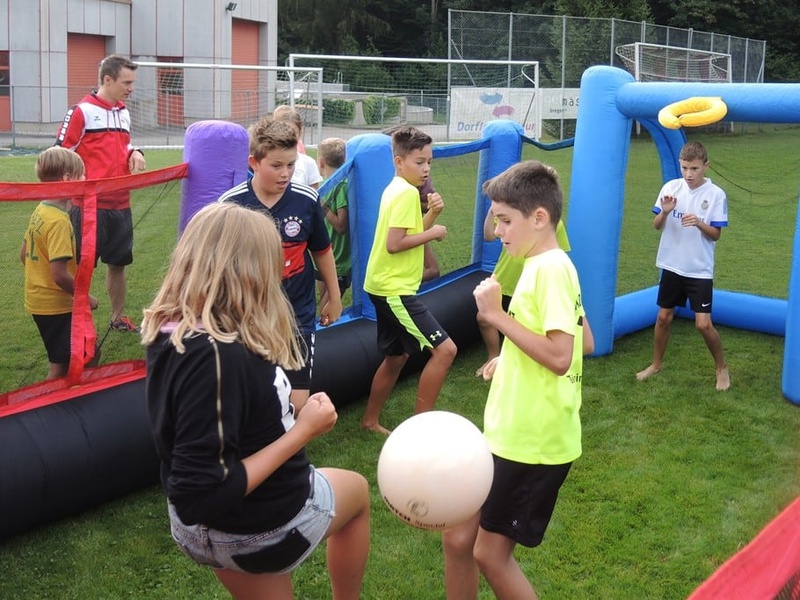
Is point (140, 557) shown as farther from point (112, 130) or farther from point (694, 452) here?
point (112, 130)

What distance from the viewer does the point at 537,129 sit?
861 inches

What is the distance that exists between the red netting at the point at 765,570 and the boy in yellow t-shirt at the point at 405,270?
3.25 meters

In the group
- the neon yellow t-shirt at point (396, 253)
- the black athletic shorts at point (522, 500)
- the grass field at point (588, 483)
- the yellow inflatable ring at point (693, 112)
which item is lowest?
the grass field at point (588, 483)

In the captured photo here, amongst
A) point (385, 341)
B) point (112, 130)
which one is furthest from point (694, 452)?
point (112, 130)

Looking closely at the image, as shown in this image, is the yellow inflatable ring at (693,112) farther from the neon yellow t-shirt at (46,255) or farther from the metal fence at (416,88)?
the metal fence at (416,88)

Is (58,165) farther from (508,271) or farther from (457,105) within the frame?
(457,105)

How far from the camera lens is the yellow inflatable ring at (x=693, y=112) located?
550cm

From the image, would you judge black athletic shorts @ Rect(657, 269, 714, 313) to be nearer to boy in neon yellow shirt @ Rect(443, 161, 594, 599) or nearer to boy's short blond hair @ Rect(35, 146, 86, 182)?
boy in neon yellow shirt @ Rect(443, 161, 594, 599)

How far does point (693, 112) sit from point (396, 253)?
221 cm

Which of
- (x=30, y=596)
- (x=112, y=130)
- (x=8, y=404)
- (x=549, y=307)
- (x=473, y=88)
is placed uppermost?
(x=473, y=88)

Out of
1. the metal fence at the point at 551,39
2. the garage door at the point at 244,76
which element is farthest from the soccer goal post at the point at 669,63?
the garage door at the point at 244,76

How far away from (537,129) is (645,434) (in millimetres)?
17421

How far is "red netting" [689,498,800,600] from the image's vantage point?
144cm

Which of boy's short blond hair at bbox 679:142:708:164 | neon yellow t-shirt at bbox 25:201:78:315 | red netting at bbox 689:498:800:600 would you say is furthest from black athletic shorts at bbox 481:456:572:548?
boy's short blond hair at bbox 679:142:708:164
